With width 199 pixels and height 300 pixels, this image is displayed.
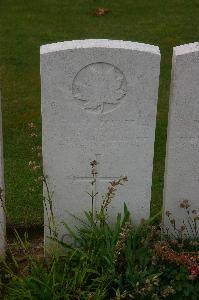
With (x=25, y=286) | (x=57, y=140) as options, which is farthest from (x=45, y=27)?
(x=25, y=286)

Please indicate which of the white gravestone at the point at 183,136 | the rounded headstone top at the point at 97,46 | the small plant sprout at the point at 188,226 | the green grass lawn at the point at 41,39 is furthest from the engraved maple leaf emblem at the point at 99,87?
the green grass lawn at the point at 41,39

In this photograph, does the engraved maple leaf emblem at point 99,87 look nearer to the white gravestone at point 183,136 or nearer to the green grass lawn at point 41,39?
the white gravestone at point 183,136

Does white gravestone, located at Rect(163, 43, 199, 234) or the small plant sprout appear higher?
white gravestone, located at Rect(163, 43, 199, 234)

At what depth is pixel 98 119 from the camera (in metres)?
4.02

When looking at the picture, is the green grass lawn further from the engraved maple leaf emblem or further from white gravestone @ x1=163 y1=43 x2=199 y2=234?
the engraved maple leaf emblem

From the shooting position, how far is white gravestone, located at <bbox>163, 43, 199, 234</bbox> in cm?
389

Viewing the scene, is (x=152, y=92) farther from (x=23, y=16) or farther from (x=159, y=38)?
(x=23, y=16)

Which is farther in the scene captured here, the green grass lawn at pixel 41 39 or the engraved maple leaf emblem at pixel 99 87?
the green grass lawn at pixel 41 39

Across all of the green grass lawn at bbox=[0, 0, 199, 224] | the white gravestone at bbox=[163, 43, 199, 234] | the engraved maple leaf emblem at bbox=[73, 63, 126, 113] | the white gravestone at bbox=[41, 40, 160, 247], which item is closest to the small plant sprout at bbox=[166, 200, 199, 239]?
the white gravestone at bbox=[163, 43, 199, 234]

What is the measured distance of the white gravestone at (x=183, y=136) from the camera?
389 centimetres

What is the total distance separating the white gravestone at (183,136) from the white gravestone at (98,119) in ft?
0.43

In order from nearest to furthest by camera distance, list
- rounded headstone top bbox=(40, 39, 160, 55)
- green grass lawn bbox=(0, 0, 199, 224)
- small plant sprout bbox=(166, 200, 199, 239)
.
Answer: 1. rounded headstone top bbox=(40, 39, 160, 55)
2. small plant sprout bbox=(166, 200, 199, 239)
3. green grass lawn bbox=(0, 0, 199, 224)

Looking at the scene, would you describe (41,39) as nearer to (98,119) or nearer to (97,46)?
(98,119)

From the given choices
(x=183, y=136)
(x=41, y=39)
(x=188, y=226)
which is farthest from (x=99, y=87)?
(x=41, y=39)
